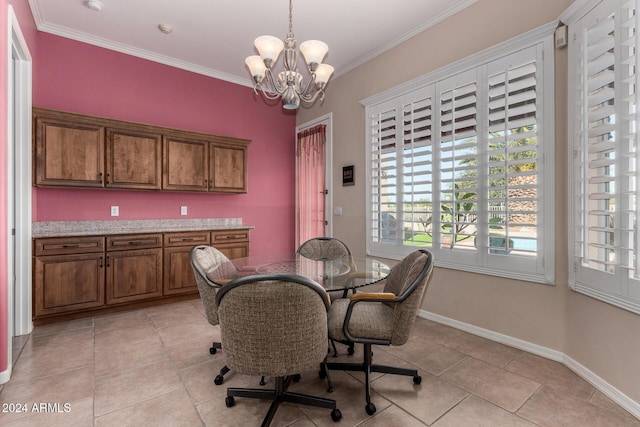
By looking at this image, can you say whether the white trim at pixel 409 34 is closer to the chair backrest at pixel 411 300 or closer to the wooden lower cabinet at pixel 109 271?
the chair backrest at pixel 411 300

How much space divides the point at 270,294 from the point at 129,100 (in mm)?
3861

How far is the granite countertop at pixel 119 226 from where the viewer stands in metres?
3.31

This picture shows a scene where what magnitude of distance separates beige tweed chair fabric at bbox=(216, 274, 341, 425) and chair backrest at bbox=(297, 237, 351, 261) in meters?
1.59

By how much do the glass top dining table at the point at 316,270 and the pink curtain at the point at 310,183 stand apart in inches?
79.0

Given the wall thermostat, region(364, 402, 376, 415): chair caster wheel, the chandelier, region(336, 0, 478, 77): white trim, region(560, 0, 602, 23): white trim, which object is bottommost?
region(364, 402, 376, 415): chair caster wheel

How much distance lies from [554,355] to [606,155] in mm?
1540

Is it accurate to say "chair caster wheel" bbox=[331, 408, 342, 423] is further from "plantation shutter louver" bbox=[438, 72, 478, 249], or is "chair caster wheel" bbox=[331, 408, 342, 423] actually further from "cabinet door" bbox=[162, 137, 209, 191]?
"cabinet door" bbox=[162, 137, 209, 191]

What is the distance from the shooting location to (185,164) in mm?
4012

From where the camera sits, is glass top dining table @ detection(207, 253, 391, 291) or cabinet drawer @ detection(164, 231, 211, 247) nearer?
glass top dining table @ detection(207, 253, 391, 291)

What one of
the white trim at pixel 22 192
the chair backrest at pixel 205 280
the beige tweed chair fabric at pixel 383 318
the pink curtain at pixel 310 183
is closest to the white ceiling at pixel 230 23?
the white trim at pixel 22 192

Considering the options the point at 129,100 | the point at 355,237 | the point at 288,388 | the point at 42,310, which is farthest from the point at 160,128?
the point at 288,388

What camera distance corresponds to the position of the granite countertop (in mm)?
3307

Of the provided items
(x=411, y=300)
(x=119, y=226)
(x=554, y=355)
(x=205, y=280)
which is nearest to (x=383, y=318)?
(x=411, y=300)

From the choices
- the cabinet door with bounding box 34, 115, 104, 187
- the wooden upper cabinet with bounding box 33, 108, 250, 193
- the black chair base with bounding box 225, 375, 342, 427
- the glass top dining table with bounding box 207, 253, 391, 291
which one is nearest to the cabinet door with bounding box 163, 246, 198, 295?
the wooden upper cabinet with bounding box 33, 108, 250, 193
